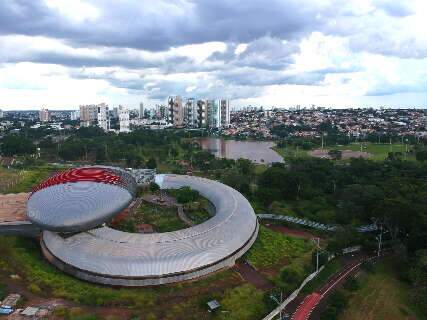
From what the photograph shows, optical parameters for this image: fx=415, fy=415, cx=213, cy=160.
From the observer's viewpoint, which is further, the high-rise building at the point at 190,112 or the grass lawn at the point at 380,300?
the high-rise building at the point at 190,112

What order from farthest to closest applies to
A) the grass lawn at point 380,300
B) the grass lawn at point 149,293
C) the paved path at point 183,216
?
the paved path at point 183,216 → the grass lawn at point 380,300 → the grass lawn at point 149,293

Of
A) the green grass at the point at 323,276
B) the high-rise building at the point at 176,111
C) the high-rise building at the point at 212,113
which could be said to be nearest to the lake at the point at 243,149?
the high-rise building at the point at 212,113

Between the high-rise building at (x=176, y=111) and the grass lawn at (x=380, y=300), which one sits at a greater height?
the high-rise building at (x=176, y=111)

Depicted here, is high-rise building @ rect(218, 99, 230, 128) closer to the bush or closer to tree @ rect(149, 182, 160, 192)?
tree @ rect(149, 182, 160, 192)

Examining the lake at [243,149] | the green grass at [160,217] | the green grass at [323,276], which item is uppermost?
the green grass at [160,217]

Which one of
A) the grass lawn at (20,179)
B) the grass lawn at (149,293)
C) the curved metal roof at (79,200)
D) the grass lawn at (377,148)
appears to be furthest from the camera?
the grass lawn at (377,148)

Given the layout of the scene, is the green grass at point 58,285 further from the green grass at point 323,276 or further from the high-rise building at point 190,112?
the high-rise building at point 190,112
